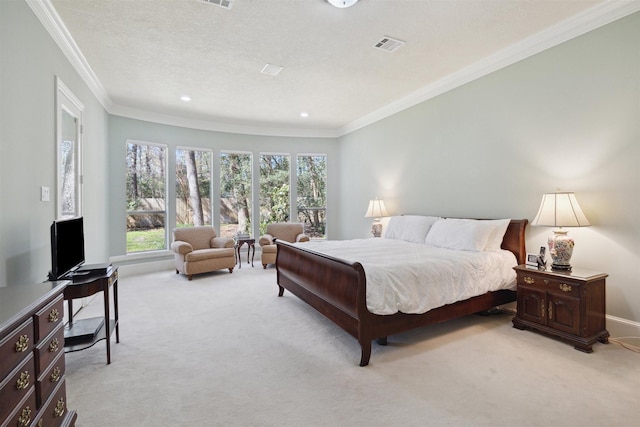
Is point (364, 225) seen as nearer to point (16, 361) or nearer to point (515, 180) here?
point (515, 180)

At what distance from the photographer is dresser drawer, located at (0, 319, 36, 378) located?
1.11 metres

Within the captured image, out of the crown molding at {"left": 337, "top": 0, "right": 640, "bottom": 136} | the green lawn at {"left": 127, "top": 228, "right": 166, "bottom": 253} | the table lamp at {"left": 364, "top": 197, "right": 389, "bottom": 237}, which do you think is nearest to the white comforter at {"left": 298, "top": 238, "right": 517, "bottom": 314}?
the table lamp at {"left": 364, "top": 197, "right": 389, "bottom": 237}

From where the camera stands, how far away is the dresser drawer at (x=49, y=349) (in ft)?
4.53

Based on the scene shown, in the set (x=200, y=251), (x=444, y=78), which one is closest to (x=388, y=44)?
(x=444, y=78)

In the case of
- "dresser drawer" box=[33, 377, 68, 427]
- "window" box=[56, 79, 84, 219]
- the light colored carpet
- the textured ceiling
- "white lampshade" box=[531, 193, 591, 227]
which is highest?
the textured ceiling

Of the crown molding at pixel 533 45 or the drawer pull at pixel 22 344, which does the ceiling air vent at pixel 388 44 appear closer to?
the crown molding at pixel 533 45

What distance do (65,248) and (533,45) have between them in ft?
16.1

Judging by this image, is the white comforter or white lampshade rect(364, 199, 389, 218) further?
white lampshade rect(364, 199, 389, 218)

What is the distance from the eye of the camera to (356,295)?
2.47 m

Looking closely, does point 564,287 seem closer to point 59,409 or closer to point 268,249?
point 59,409

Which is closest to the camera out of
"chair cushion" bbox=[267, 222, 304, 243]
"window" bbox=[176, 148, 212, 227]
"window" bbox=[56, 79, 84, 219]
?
"window" bbox=[56, 79, 84, 219]

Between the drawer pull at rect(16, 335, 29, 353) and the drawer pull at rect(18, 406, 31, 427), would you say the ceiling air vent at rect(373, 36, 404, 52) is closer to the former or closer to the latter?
the drawer pull at rect(16, 335, 29, 353)

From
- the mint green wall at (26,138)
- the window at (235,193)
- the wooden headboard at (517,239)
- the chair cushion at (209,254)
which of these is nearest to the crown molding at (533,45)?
the wooden headboard at (517,239)

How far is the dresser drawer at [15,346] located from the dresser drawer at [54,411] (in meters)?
0.33
